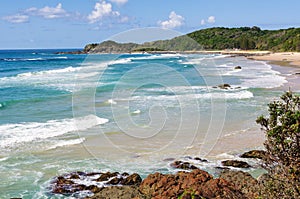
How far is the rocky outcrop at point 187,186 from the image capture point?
6.37m

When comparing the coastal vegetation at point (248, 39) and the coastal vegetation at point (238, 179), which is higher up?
the coastal vegetation at point (248, 39)

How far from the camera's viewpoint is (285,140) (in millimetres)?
4535

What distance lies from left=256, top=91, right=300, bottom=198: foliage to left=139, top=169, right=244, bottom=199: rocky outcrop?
1.63m

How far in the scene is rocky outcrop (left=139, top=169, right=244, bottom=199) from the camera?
6.37m

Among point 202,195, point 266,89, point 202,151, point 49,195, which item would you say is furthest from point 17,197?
point 266,89

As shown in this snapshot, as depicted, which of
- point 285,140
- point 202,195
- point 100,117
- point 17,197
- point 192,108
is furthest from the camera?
point 192,108

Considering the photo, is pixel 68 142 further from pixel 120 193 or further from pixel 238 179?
pixel 238 179

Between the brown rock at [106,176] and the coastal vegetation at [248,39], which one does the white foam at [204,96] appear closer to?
the brown rock at [106,176]

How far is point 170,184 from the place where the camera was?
7102mm

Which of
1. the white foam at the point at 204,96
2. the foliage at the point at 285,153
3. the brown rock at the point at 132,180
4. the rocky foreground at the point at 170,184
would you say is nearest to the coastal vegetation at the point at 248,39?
the white foam at the point at 204,96

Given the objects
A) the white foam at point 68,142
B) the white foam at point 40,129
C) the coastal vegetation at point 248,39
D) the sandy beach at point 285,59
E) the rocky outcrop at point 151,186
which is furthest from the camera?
the coastal vegetation at point 248,39

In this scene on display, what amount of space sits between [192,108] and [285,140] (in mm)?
15039

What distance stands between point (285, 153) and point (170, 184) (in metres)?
3.01

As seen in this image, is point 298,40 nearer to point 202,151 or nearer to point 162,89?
point 162,89
